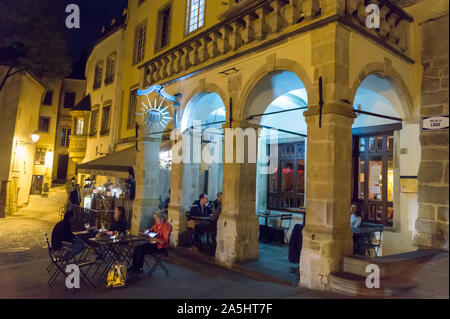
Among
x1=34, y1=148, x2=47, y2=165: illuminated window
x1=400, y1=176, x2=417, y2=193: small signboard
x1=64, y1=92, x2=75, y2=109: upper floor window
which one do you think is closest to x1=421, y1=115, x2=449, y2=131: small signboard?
x1=400, y1=176, x2=417, y2=193: small signboard

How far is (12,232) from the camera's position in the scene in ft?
40.7

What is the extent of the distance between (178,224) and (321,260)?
4648mm

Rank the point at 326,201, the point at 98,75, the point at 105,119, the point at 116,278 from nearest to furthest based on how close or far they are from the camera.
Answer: the point at 326,201 < the point at 116,278 < the point at 105,119 < the point at 98,75

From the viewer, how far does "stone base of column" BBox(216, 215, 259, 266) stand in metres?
7.24

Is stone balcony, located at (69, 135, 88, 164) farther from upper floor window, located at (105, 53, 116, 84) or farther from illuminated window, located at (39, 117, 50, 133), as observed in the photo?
illuminated window, located at (39, 117, 50, 133)

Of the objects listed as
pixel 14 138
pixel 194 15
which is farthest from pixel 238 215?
pixel 14 138

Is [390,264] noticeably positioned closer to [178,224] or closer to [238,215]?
[238,215]

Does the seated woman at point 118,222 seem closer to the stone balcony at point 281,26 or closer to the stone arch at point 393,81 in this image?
the stone balcony at point 281,26

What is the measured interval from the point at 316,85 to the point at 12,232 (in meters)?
12.1

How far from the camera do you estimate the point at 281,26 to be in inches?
271

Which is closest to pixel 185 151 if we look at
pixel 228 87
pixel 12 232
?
pixel 228 87

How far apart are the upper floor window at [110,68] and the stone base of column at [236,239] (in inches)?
603

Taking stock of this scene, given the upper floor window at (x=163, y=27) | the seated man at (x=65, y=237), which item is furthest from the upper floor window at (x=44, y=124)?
the seated man at (x=65, y=237)

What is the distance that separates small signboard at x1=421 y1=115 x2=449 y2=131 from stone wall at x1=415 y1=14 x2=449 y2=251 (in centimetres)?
6
